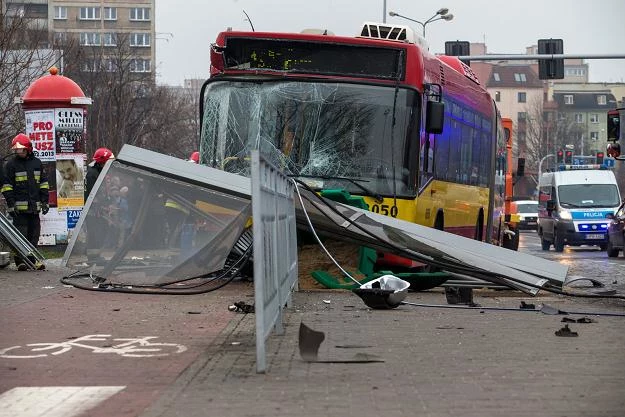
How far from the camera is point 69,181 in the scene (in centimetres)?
2608

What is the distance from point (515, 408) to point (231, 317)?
572 centimetres

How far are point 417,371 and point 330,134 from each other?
873 cm

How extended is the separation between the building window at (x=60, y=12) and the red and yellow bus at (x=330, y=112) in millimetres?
146670

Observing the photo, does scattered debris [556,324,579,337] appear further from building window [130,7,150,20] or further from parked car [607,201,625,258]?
building window [130,7,150,20]

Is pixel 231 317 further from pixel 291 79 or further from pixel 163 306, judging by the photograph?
pixel 291 79

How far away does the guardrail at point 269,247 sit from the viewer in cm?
841

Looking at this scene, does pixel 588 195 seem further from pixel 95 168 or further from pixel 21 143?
pixel 21 143

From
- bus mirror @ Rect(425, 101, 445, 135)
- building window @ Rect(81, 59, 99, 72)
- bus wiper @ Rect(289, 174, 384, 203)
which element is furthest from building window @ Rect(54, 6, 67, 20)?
bus wiper @ Rect(289, 174, 384, 203)

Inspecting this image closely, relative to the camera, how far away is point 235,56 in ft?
58.1

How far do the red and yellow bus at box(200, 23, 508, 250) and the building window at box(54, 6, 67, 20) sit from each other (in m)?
147

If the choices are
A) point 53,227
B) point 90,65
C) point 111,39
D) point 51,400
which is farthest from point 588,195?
point 111,39

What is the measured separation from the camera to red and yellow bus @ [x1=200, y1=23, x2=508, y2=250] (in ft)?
56.2

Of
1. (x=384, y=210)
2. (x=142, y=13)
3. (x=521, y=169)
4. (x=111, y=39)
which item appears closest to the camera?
(x=384, y=210)

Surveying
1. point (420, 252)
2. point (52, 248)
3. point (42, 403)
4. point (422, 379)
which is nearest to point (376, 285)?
point (420, 252)
